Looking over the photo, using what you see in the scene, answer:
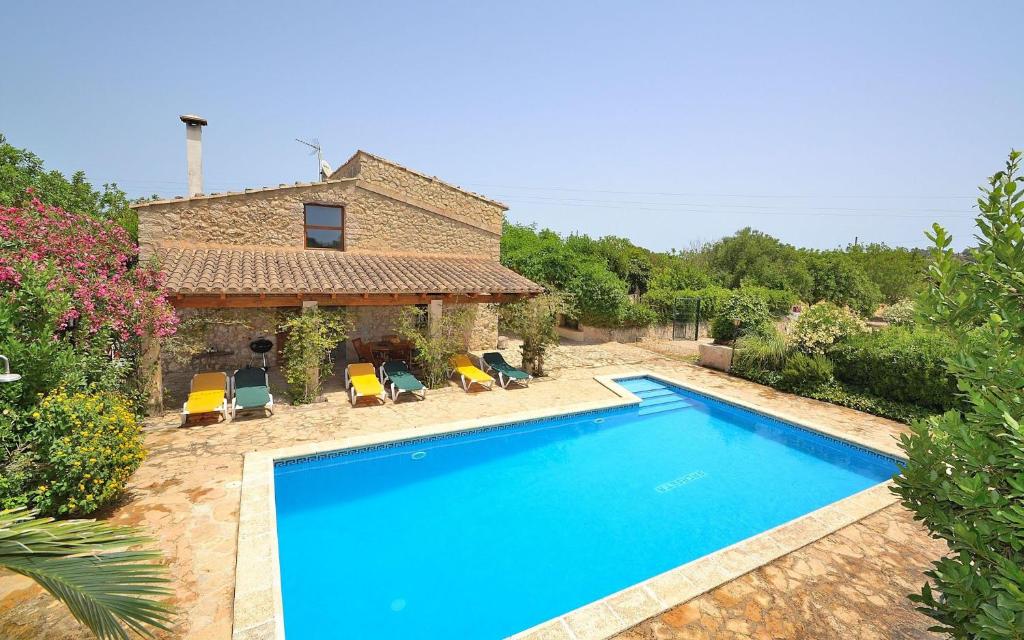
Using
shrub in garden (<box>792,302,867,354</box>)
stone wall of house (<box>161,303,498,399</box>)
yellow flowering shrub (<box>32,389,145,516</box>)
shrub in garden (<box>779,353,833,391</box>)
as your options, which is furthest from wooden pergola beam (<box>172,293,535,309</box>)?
shrub in garden (<box>792,302,867,354</box>)

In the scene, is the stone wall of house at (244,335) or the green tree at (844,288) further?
the green tree at (844,288)

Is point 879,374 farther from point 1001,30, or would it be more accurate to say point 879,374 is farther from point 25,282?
point 25,282

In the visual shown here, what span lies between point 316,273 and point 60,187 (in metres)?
25.2

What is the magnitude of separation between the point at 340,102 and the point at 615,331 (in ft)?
52.0

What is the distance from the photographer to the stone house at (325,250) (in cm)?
1191

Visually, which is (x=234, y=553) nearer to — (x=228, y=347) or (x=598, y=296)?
(x=228, y=347)

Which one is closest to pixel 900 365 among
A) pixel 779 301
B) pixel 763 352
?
pixel 763 352

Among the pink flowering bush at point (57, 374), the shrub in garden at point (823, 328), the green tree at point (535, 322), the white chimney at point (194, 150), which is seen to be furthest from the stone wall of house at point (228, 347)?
the shrub in garden at point (823, 328)

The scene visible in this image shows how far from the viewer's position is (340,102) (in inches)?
699

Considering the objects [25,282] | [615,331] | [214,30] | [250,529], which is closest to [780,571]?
[250,529]

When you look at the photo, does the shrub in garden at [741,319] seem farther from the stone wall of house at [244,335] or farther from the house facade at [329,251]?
the stone wall of house at [244,335]

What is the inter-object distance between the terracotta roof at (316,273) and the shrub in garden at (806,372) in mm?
8651

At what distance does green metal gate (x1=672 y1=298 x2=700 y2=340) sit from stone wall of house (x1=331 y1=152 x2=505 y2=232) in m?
11.2

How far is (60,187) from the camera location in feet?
85.6
